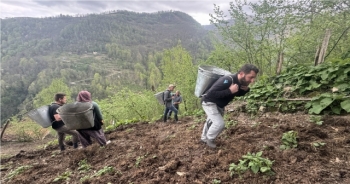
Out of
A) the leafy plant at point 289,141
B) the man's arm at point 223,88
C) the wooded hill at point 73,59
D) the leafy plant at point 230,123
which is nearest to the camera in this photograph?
the leafy plant at point 289,141

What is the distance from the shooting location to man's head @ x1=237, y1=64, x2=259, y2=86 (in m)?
3.66

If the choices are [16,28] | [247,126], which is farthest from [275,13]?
[16,28]

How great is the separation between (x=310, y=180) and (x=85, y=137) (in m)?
→ 5.26

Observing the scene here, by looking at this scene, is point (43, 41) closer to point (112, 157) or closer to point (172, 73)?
point (172, 73)

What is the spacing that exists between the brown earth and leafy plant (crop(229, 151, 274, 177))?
0.07 meters

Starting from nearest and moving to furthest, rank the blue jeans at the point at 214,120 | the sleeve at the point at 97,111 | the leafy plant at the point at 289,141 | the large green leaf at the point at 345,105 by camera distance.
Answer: the leafy plant at the point at 289,141 < the blue jeans at the point at 214,120 < the large green leaf at the point at 345,105 < the sleeve at the point at 97,111

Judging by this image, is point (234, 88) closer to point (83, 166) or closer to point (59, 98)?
point (83, 166)

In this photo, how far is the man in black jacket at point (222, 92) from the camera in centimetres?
371

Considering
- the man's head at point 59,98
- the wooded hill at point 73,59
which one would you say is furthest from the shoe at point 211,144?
the wooded hill at point 73,59

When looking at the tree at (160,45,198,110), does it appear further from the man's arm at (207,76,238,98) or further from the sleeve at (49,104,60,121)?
the man's arm at (207,76,238,98)

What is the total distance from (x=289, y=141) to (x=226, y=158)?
1.20 metres

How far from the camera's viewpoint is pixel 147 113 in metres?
20.6

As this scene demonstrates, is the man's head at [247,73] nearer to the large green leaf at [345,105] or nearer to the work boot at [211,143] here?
the work boot at [211,143]

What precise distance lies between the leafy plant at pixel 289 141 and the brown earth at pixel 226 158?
85 millimetres
